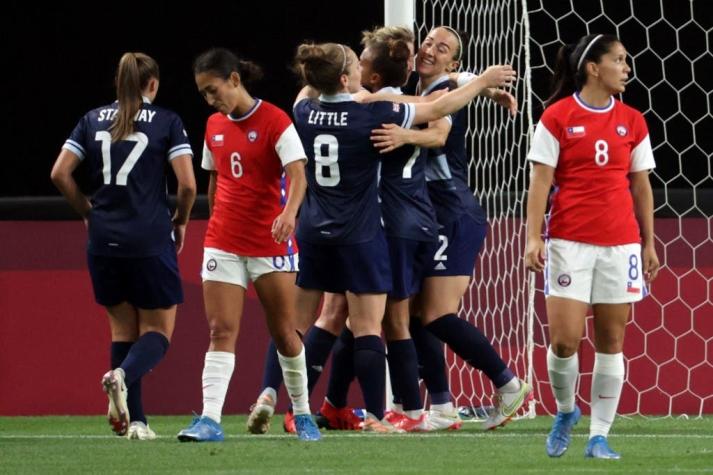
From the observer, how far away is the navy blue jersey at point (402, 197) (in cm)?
726

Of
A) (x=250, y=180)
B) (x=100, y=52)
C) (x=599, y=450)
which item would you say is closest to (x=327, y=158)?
(x=250, y=180)

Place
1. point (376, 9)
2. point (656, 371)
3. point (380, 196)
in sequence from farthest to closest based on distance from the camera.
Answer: point (376, 9) < point (656, 371) < point (380, 196)

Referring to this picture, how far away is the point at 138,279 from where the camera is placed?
682 cm

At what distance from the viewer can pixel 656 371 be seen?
9312mm

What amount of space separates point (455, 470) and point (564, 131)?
120cm

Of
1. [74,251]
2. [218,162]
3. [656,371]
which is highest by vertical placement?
[218,162]

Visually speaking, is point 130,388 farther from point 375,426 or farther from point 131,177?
point 375,426

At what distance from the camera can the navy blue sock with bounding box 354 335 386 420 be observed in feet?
23.0

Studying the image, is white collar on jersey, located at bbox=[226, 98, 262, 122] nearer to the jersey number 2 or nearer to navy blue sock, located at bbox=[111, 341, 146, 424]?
the jersey number 2

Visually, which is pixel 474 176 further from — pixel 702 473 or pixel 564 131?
pixel 702 473

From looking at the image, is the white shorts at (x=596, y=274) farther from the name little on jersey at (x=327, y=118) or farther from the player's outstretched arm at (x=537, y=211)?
the name little on jersey at (x=327, y=118)

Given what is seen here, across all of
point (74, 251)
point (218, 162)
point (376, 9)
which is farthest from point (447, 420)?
point (376, 9)

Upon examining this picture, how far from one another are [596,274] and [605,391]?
0.39 m

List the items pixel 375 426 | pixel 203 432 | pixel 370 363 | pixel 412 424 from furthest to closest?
pixel 412 424 < pixel 375 426 < pixel 370 363 < pixel 203 432
